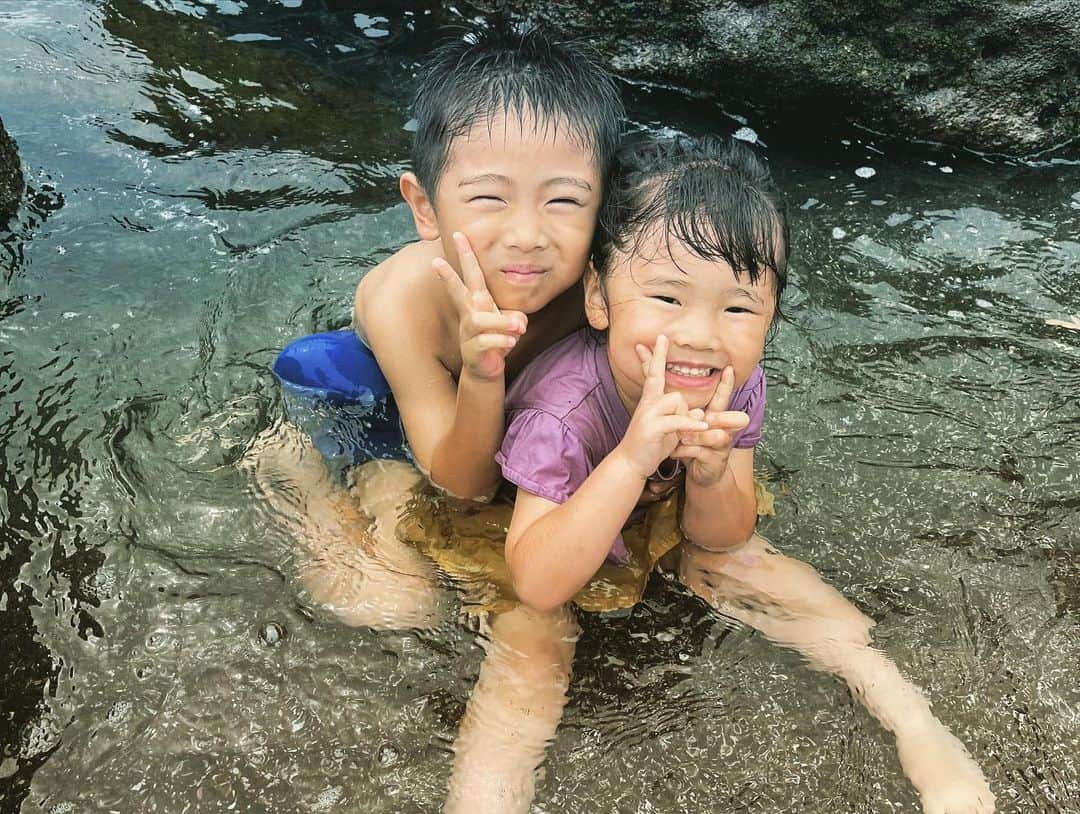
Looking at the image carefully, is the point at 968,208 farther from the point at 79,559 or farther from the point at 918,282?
the point at 79,559

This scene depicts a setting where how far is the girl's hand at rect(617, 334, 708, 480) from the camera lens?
2.14 m

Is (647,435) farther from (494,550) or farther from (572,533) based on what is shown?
(494,550)

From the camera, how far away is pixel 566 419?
2.39 m

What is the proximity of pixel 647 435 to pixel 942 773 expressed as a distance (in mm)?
→ 1034

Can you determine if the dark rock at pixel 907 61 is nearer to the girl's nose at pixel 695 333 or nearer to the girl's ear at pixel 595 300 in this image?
the girl's ear at pixel 595 300

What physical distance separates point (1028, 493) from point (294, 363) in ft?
7.32

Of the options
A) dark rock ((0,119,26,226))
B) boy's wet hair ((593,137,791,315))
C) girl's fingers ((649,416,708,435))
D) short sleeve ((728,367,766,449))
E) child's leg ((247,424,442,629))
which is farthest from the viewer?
dark rock ((0,119,26,226))

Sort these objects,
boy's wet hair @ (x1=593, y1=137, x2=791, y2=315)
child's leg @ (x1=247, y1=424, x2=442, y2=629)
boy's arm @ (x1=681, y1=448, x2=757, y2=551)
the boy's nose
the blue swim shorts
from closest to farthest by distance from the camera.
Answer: boy's wet hair @ (x1=593, y1=137, x2=791, y2=315)
the boy's nose
boy's arm @ (x1=681, y1=448, x2=757, y2=551)
child's leg @ (x1=247, y1=424, x2=442, y2=629)
the blue swim shorts

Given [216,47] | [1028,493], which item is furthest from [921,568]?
[216,47]

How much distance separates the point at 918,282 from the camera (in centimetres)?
407

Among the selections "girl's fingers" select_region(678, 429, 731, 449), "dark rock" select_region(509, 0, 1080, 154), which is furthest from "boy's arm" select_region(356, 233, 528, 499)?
"dark rock" select_region(509, 0, 1080, 154)

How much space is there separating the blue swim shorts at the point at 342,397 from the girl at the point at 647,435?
2.08 ft

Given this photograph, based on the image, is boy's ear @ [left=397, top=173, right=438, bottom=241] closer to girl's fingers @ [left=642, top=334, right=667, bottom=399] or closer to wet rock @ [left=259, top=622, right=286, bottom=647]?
girl's fingers @ [left=642, top=334, right=667, bottom=399]

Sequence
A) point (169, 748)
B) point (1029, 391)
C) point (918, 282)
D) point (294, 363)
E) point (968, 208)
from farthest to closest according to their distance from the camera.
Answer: point (968, 208) < point (918, 282) < point (1029, 391) < point (294, 363) < point (169, 748)
